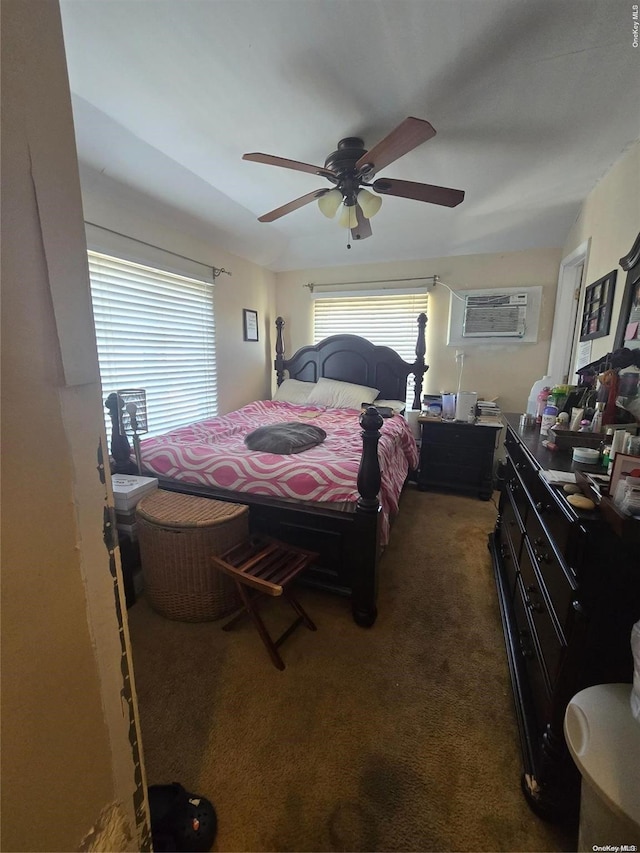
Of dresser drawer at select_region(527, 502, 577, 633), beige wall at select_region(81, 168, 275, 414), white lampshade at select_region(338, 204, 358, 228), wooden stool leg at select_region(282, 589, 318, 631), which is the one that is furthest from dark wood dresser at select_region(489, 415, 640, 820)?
beige wall at select_region(81, 168, 275, 414)

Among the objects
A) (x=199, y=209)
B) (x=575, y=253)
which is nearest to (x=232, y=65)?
(x=199, y=209)

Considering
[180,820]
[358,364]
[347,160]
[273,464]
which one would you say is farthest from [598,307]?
[180,820]

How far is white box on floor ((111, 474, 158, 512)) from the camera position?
1.87m

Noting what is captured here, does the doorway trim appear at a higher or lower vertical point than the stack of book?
higher

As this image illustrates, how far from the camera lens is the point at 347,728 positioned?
1274mm

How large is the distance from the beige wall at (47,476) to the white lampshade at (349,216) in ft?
6.45

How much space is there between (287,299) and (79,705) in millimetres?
4222

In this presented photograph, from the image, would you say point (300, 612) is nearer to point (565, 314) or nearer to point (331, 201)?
point (331, 201)

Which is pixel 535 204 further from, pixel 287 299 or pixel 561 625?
pixel 561 625

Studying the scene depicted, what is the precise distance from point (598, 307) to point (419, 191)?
125 cm

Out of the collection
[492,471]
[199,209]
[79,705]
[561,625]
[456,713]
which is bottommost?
[456,713]

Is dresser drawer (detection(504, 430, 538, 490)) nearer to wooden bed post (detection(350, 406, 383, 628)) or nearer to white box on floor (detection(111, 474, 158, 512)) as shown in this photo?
wooden bed post (detection(350, 406, 383, 628))

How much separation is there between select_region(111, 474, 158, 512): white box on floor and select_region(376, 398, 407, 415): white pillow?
7.65ft

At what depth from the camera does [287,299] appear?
4.28 metres
